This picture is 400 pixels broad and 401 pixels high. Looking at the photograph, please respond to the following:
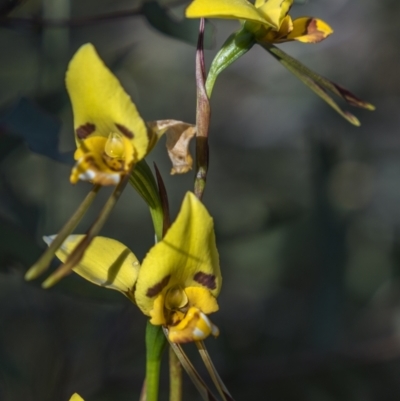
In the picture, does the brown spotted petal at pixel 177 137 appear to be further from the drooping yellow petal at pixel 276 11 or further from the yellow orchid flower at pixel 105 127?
the drooping yellow petal at pixel 276 11

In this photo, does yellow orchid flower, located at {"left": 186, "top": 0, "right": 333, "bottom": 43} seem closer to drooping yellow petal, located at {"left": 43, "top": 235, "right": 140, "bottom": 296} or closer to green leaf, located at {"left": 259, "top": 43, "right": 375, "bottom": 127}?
green leaf, located at {"left": 259, "top": 43, "right": 375, "bottom": 127}

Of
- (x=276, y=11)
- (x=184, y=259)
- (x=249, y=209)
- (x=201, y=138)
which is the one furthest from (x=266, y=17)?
(x=249, y=209)

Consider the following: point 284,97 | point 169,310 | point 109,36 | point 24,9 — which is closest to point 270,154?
point 284,97

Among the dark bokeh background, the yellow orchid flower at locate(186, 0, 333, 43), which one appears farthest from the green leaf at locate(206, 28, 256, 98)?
the dark bokeh background

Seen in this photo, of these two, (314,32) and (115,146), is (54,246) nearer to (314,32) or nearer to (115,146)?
(115,146)

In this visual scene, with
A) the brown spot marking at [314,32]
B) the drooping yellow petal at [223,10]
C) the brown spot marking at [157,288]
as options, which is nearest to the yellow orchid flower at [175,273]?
the brown spot marking at [157,288]

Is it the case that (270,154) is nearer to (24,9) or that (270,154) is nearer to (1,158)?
(24,9)

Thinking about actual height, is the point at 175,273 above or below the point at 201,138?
below
